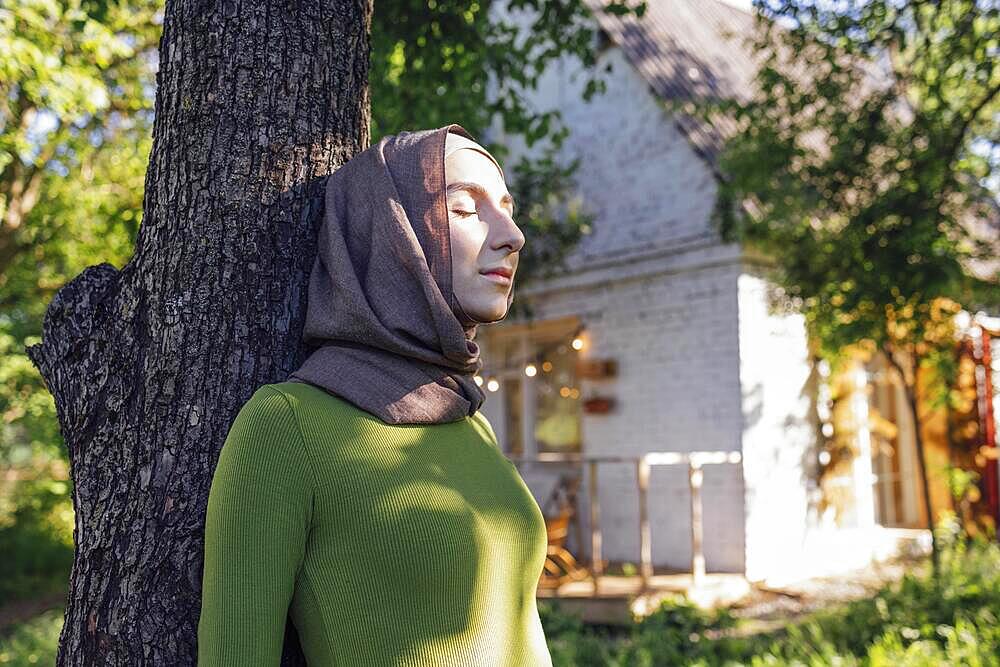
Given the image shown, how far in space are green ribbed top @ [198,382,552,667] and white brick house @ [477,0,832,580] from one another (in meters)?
6.77

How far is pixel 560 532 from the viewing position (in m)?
8.43

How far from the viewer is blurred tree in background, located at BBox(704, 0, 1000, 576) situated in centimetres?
600

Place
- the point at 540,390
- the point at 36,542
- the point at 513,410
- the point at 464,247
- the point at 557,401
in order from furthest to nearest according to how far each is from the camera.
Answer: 1. the point at 36,542
2. the point at 513,410
3. the point at 540,390
4. the point at 557,401
5. the point at 464,247

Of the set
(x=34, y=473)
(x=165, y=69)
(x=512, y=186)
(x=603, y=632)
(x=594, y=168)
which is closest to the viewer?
(x=165, y=69)

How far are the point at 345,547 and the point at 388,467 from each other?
0.45 feet

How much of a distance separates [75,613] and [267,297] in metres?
0.64

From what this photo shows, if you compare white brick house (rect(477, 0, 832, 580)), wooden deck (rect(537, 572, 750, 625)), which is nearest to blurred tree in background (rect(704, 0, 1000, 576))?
white brick house (rect(477, 0, 832, 580))

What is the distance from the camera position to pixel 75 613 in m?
1.56

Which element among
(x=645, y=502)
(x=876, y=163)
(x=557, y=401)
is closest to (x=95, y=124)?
(x=557, y=401)

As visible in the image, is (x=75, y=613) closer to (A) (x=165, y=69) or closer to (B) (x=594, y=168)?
(A) (x=165, y=69)

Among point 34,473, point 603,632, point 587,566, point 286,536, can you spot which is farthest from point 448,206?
point 34,473

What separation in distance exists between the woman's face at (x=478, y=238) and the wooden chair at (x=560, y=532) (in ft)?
19.3

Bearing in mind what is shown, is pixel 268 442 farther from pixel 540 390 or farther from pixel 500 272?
pixel 540 390

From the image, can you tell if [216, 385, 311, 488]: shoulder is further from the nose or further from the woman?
the nose
